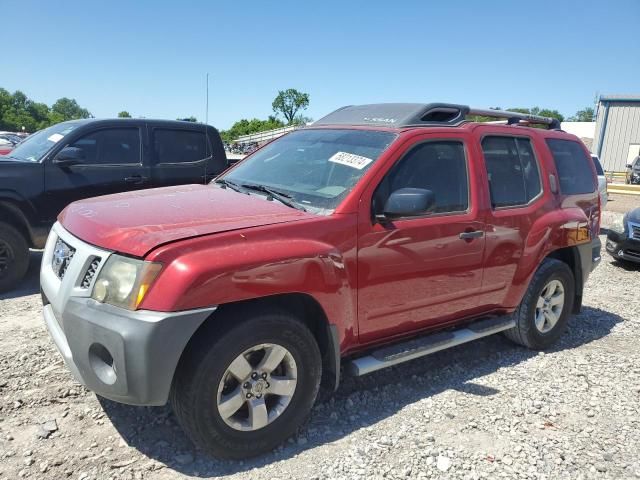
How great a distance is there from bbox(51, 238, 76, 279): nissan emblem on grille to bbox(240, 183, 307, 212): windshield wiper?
120 cm

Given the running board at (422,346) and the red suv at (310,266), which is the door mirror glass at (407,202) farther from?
the running board at (422,346)

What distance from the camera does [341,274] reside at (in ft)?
9.40

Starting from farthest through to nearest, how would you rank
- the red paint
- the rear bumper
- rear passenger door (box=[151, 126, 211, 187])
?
rear passenger door (box=[151, 126, 211, 187])
the red paint
the rear bumper

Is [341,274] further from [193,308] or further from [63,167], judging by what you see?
[63,167]

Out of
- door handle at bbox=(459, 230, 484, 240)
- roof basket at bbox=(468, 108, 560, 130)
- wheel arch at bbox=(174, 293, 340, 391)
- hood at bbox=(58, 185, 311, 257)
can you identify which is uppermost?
roof basket at bbox=(468, 108, 560, 130)

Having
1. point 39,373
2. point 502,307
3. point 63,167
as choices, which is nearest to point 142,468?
point 39,373

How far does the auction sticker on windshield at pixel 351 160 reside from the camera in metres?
3.19

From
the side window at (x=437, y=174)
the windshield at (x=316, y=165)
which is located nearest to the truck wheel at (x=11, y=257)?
the windshield at (x=316, y=165)

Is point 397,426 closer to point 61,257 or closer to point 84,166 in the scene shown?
point 61,257

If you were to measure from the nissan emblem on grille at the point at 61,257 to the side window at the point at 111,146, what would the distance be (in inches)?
132

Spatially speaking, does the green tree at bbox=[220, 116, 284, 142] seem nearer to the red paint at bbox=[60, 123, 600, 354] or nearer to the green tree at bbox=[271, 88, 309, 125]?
the green tree at bbox=[271, 88, 309, 125]

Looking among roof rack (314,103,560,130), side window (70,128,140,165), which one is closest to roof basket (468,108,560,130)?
roof rack (314,103,560,130)

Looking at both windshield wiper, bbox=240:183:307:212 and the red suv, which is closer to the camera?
the red suv

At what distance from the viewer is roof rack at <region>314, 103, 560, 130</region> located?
3.61m
